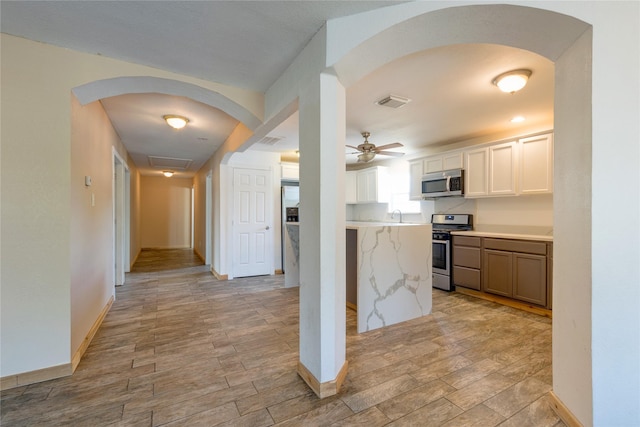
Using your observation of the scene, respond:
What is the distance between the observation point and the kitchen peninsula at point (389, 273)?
2904 millimetres

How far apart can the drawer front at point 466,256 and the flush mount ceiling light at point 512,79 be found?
91.5 inches

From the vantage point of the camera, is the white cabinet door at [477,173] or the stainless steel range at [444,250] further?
the stainless steel range at [444,250]

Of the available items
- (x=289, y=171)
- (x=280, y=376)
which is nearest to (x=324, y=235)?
(x=280, y=376)

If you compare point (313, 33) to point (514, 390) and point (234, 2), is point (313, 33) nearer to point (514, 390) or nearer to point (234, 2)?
point (234, 2)

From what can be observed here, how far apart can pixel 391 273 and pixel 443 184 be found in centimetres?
235

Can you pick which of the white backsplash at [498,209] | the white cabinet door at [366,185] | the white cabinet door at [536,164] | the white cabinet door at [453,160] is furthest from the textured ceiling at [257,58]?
the white cabinet door at [366,185]

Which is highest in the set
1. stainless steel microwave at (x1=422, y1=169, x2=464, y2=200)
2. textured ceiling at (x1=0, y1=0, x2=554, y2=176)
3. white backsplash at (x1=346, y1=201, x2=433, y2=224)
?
textured ceiling at (x1=0, y1=0, x2=554, y2=176)

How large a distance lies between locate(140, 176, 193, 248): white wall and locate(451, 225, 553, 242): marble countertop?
8.93 metres

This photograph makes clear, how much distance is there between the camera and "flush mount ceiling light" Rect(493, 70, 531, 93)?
2.38 metres

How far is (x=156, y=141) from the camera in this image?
15.9 feet

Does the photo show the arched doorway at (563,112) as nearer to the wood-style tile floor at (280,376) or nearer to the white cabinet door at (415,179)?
the wood-style tile floor at (280,376)

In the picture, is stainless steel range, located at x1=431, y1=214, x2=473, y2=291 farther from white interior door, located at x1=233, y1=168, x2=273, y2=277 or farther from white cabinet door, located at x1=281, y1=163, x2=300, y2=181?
white interior door, located at x1=233, y1=168, x2=273, y2=277

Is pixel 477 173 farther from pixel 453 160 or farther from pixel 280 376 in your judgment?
pixel 280 376

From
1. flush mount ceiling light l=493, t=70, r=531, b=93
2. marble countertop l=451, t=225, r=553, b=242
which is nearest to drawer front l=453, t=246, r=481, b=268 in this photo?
marble countertop l=451, t=225, r=553, b=242
